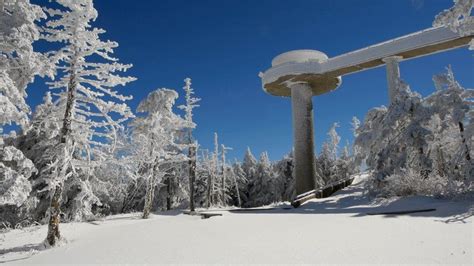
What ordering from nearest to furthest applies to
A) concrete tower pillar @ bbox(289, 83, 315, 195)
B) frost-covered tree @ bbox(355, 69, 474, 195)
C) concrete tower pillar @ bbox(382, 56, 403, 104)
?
frost-covered tree @ bbox(355, 69, 474, 195) → concrete tower pillar @ bbox(382, 56, 403, 104) → concrete tower pillar @ bbox(289, 83, 315, 195)

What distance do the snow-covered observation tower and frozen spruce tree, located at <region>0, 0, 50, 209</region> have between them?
18.5m

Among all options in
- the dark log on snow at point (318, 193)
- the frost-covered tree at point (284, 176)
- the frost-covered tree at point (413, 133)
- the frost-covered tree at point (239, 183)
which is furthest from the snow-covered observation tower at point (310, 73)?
the frost-covered tree at point (239, 183)

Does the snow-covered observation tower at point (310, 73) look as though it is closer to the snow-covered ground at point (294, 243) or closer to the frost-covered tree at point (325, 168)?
the snow-covered ground at point (294, 243)

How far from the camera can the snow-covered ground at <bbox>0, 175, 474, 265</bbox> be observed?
20.9 ft

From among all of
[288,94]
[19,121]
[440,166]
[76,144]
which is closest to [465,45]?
[440,166]

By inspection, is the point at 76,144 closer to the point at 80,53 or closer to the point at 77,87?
the point at 77,87

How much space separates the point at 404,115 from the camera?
1766 centimetres

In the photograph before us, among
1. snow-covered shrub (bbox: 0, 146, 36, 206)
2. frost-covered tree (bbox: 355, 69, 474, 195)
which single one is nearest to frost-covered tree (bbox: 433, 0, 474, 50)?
frost-covered tree (bbox: 355, 69, 474, 195)

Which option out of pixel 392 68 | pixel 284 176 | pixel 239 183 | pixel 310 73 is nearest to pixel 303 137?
pixel 310 73

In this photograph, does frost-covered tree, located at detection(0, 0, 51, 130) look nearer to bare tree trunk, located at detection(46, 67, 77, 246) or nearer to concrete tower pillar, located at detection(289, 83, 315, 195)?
bare tree trunk, located at detection(46, 67, 77, 246)

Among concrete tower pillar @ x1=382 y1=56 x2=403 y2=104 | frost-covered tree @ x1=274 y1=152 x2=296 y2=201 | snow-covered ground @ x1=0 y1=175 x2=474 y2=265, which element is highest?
concrete tower pillar @ x1=382 y1=56 x2=403 y2=104

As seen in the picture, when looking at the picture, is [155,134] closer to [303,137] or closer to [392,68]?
[303,137]

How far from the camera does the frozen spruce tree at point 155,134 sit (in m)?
22.0

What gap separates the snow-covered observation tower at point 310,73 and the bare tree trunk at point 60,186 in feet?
56.1
